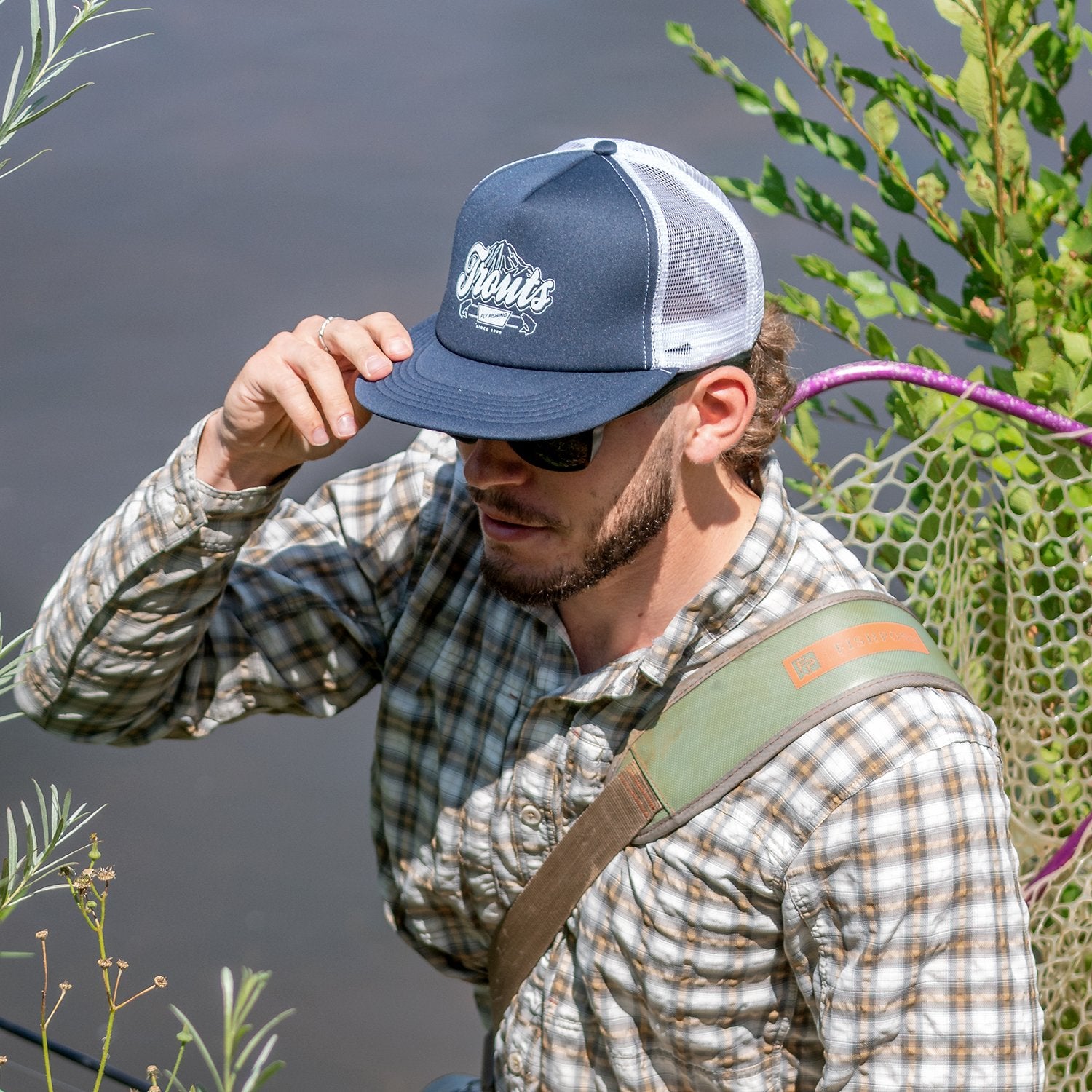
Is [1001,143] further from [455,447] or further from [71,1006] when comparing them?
[71,1006]

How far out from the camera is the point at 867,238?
2719mm

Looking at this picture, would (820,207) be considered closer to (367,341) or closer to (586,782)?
(367,341)

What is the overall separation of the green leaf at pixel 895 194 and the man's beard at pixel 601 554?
1187 mm

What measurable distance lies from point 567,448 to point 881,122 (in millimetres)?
1297

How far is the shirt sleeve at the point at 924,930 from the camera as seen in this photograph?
162 cm

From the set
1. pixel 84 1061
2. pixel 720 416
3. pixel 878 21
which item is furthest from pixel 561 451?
pixel 878 21

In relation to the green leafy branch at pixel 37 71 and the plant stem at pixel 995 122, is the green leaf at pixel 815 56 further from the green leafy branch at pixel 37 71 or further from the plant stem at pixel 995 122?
the green leafy branch at pixel 37 71

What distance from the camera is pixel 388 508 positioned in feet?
6.85

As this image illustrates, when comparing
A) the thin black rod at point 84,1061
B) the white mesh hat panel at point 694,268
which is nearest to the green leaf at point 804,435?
the white mesh hat panel at point 694,268

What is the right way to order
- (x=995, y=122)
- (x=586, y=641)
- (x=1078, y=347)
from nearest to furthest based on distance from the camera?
(x=586, y=641) < (x=1078, y=347) < (x=995, y=122)

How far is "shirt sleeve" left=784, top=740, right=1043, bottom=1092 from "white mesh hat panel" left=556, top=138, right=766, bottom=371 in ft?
1.84

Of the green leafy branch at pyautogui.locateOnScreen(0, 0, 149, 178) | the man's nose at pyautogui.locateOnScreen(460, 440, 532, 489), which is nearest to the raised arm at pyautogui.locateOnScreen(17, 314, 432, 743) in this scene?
the man's nose at pyautogui.locateOnScreen(460, 440, 532, 489)

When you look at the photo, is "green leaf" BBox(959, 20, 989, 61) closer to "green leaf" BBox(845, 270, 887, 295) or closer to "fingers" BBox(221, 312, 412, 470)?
"green leaf" BBox(845, 270, 887, 295)

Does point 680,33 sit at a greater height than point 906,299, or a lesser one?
greater
